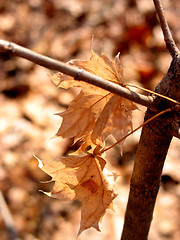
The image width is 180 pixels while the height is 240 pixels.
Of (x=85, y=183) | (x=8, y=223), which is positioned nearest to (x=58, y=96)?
(x=8, y=223)

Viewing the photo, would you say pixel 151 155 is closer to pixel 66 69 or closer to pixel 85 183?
pixel 85 183

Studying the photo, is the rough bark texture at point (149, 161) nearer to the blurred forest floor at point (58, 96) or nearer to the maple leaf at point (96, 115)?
the maple leaf at point (96, 115)

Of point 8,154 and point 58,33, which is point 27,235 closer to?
point 8,154

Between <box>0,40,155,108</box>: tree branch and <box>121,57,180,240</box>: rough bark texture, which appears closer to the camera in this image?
<box>0,40,155,108</box>: tree branch

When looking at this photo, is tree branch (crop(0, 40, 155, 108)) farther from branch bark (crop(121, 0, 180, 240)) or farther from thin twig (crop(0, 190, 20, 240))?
thin twig (crop(0, 190, 20, 240))

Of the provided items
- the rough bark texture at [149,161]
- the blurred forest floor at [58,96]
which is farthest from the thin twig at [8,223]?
the rough bark texture at [149,161]

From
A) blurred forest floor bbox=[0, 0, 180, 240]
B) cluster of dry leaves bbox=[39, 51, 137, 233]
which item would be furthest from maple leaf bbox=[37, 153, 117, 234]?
blurred forest floor bbox=[0, 0, 180, 240]

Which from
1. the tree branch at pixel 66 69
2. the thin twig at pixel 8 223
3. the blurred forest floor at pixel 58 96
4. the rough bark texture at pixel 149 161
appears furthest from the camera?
the blurred forest floor at pixel 58 96
